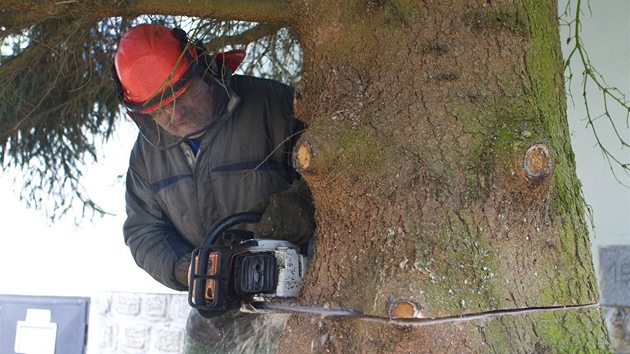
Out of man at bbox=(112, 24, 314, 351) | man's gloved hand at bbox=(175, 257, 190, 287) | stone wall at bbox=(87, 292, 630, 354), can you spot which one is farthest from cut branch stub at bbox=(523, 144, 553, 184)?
stone wall at bbox=(87, 292, 630, 354)

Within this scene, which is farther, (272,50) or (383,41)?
(272,50)

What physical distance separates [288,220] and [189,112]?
2.28 ft

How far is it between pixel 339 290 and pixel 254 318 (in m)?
1.08

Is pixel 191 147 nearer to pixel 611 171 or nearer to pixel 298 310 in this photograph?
pixel 298 310

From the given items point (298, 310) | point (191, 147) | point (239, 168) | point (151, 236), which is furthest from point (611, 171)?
point (298, 310)

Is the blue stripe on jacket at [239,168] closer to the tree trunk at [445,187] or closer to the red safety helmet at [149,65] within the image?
the red safety helmet at [149,65]

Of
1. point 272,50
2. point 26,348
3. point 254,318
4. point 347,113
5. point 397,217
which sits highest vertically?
point 272,50

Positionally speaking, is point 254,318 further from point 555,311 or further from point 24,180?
point 24,180

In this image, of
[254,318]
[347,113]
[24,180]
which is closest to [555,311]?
[347,113]

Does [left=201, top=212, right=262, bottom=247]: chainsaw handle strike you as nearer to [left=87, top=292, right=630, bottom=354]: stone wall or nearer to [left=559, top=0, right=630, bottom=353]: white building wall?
[left=559, top=0, right=630, bottom=353]: white building wall

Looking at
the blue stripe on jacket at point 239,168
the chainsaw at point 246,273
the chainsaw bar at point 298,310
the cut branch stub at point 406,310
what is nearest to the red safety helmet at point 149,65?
the blue stripe on jacket at point 239,168

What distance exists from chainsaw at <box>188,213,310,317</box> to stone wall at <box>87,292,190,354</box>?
9.17ft

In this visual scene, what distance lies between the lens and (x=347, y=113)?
1.57 m

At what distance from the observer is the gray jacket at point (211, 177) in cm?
250
